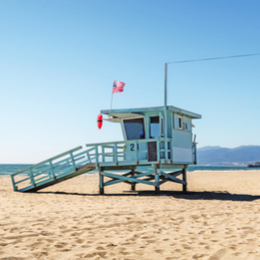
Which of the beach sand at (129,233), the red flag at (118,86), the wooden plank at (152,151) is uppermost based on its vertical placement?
the red flag at (118,86)

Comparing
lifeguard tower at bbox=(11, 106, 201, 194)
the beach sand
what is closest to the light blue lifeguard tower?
lifeguard tower at bbox=(11, 106, 201, 194)

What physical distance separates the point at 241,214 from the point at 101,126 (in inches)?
313

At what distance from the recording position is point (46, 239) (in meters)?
6.18

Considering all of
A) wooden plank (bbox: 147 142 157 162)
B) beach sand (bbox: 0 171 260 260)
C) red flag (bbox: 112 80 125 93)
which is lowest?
beach sand (bbox: 0 171 260 260)

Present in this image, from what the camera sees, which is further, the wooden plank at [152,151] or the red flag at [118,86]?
the red flag at [118,86]

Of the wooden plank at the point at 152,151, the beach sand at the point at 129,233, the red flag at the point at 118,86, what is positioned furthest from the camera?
the red flag at the point at 118,86

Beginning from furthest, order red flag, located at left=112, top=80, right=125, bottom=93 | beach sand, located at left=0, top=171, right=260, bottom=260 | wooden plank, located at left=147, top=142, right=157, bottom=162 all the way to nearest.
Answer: red flag, located at left=112, top=80, right=125, bottom=93 → wooden plank, located at left=147, top=142, right=157, bottom=162 → beach sand, located at left=0, top=171, right=260, bottom=260

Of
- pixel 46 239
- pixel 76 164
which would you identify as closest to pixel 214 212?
pixel 46 239

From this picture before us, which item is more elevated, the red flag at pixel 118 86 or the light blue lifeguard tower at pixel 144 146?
the red flag at pixel 118 86

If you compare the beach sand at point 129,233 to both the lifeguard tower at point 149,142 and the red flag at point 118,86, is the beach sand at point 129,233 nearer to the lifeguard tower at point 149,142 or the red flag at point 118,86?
the lifeguard tower at point 149,142

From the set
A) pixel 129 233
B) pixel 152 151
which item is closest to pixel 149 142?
pixel 152 151

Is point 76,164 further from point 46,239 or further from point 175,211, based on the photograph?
point 46,239

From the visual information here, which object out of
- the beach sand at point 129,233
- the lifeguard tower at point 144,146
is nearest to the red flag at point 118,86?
the lifeguard tower at point 144,146

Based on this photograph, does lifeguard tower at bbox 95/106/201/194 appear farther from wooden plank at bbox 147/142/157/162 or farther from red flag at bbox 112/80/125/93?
red flag at bbox 112/80/125/93
